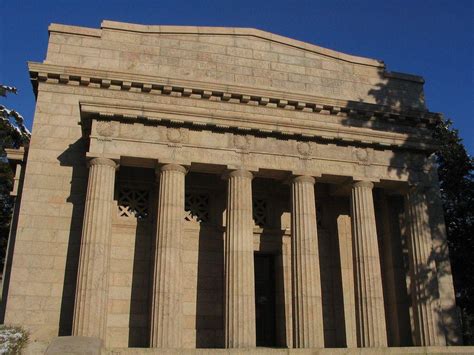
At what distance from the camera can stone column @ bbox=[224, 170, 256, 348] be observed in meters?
17.4

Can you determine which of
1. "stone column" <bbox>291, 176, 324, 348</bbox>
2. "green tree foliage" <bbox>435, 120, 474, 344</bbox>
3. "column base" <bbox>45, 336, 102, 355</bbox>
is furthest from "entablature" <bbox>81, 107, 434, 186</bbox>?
"green tree foliage" <bbox>435, 120, 474, 344</bbox>

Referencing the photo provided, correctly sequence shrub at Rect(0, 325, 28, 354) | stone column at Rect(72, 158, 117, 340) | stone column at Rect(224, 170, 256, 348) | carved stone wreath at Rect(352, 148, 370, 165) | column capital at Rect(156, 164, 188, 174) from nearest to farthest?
shrub at Rect(0, 325, 28, 354) < stone column at Rect(72, 158, 117, 340) < stone column at Rect(224, 170, 256, 348) < column capital at Rect(156, 164, 188, 174) < carved stone wreath at Rect(352, 148, 370, 165)

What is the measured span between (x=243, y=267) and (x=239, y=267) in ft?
0.49

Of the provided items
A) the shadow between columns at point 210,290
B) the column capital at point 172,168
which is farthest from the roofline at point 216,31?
the shadow between columns at point 210,290

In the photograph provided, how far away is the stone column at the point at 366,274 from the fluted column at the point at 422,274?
1.81m

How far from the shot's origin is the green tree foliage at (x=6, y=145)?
36.8m

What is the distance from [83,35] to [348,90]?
41.4 ft

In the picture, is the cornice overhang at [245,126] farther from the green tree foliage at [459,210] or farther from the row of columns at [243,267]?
the green tree foliage at [459,210]

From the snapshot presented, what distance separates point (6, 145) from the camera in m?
37.7

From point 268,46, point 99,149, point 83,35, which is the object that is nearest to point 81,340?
point 99,149

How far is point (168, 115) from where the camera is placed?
61.7 ft

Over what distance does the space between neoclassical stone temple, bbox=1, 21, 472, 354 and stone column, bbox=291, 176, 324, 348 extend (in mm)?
53

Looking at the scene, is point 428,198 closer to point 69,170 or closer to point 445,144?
point 445,144

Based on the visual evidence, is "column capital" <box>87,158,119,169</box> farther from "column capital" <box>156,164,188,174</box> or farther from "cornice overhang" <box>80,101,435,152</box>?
"column capital" <box>156,164,188,174</box>
